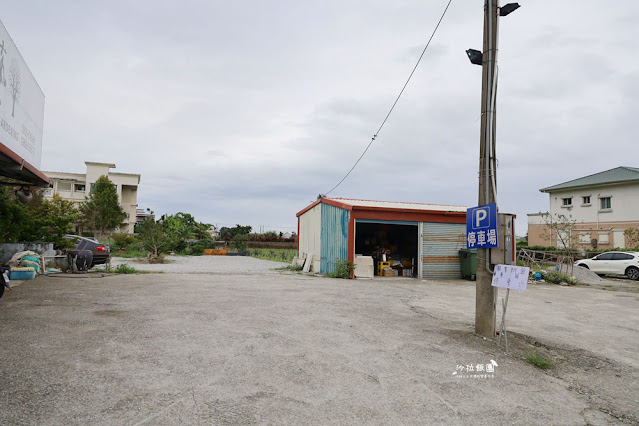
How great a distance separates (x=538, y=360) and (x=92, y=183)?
50863 millimetres

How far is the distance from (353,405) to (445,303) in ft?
20.9

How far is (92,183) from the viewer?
46812 mm

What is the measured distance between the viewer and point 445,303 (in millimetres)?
9297

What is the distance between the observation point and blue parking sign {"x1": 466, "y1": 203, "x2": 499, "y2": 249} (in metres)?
5.75

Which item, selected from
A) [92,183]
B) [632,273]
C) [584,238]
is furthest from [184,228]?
[584,238]

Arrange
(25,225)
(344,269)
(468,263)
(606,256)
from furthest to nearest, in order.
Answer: (606,256) → (468,263) → (344,269) → (25,225)

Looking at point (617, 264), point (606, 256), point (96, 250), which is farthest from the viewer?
point (606, 256)

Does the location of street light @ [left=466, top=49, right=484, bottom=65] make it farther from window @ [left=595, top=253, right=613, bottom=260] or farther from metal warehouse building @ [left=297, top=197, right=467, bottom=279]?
window @ [left=595, top=253, right=613, bottom=260]

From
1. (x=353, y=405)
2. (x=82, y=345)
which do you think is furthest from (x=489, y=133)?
(x=82, y=345)

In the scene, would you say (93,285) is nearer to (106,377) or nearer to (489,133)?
(106,377)

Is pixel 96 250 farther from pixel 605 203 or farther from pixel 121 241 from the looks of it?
pixel 605 203

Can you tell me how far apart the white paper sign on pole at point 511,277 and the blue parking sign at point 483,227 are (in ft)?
1.32

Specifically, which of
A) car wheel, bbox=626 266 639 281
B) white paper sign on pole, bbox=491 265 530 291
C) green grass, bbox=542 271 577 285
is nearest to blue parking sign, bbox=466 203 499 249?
white paper sign on pole, bbox=491 265 530 291

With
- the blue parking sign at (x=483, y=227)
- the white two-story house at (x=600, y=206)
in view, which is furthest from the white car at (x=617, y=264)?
the blue parking sign at (x=483, y=227)
